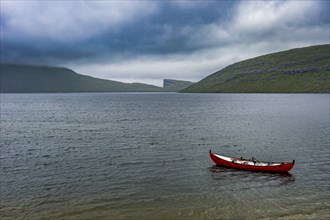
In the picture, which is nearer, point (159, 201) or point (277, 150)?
point (159, 201)

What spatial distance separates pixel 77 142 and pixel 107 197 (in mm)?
32636

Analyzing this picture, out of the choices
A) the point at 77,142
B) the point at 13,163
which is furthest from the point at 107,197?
the point at 77,142

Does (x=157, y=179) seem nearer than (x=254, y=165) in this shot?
Yes

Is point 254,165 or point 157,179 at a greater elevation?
point 254,165

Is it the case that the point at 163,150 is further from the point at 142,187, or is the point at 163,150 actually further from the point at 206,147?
the point at 142,187

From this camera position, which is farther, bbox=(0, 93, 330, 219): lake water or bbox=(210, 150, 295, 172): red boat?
→ bbox=(210, 150, 295, 172): red boat

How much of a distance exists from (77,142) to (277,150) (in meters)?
41.4

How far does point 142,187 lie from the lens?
32781mm

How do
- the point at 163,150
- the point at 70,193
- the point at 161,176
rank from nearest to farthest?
the point at 70,193
the point at 161,176
the point at 163,150

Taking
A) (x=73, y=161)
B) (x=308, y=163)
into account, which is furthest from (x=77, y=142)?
(x=308, y=163)

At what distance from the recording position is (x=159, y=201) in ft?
94.8

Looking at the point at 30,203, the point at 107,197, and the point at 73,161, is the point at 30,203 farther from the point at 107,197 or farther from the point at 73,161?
the point at 73,161

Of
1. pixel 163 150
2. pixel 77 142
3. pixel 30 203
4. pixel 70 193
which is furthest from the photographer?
pixel 77 142

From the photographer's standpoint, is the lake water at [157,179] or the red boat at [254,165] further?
the red boat at [254,165]
